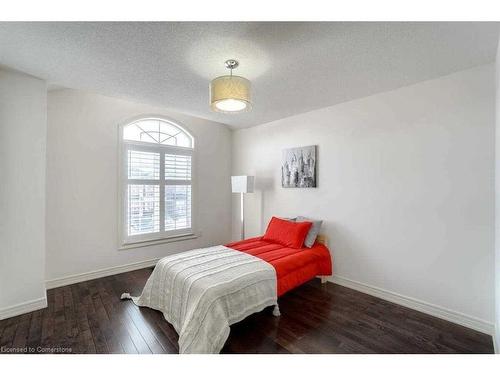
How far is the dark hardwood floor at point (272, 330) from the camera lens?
71.5 inches

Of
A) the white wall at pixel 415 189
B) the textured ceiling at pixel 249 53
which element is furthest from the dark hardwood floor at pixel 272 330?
the textured ceiling at pixel 249 53

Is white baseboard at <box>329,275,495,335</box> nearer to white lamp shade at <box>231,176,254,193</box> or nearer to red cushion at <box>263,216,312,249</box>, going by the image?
red cushion at <box>263,216,312,249</box>

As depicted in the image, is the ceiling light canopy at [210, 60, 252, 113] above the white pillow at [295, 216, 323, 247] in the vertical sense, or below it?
above

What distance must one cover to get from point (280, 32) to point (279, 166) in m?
2.40

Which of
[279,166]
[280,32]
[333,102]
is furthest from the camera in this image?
[279,166]

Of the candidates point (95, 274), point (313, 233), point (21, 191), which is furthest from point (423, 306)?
point (21, 191)

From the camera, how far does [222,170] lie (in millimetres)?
4711

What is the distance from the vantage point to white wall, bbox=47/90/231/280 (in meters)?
2.95

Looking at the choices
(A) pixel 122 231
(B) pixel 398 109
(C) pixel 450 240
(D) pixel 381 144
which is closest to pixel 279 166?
(D) pixel 381 144

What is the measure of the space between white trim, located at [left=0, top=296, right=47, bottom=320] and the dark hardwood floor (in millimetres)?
63

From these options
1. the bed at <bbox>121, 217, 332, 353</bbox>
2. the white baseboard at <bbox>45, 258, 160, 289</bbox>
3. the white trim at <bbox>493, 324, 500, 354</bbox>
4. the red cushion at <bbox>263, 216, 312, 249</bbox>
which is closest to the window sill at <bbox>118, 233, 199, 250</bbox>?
the white baseboard at <bbox>45, 258, 160, 289</bbox>

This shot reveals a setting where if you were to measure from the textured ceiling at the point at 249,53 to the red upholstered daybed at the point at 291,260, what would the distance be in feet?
6.41


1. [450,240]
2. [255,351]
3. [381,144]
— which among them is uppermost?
[381,144]

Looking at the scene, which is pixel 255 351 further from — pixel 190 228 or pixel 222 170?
pixel 222 170
